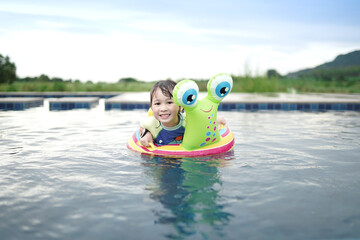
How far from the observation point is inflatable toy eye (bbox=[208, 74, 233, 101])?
16.2ft

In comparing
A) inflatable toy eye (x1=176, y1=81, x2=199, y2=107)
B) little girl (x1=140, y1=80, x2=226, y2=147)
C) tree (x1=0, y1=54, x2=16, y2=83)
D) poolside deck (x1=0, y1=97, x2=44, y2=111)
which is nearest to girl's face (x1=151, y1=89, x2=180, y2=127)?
little girl (x1=140, y1=80, x2=226, y2=147)

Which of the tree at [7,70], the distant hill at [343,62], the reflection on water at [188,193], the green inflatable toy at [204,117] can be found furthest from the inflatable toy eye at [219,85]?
the distant hill at [343,62]

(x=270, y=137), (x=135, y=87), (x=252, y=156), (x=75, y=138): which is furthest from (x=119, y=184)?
(x=135, y=87)

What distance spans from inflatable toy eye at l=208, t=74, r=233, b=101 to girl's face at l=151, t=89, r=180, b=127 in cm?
60

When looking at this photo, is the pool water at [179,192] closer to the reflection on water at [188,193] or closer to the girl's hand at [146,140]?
the reflection on water at [188,193]

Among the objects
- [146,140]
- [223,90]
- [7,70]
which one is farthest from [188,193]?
[7,70]

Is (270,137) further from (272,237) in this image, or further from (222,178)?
(272,237)

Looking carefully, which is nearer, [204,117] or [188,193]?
[188,193]

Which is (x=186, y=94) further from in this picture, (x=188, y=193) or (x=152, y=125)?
(x=188, y=193)

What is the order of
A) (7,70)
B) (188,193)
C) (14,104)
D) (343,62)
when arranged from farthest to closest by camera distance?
1. (343,62)
2. (7,70)
3. (14,104)
4. (188,193)

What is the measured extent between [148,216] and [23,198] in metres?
1.35

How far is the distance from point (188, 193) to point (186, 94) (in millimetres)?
1530

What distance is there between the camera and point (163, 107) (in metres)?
4.81

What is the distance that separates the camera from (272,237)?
8.14ft
